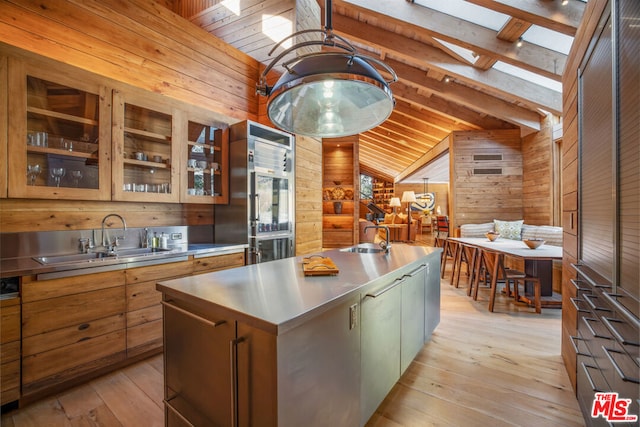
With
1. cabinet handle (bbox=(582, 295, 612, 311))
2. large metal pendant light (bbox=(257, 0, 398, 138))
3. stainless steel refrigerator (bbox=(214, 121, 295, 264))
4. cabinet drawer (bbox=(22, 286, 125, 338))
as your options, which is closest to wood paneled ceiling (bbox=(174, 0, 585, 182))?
stainless steel refrigerator (bbox=(214, 121, 295, 264))

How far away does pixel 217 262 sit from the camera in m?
2.91

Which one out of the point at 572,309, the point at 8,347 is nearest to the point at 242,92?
the point at 8,347

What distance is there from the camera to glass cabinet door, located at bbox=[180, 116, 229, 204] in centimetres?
305

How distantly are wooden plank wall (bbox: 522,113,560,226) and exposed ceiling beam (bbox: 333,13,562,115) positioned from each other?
4.06ft

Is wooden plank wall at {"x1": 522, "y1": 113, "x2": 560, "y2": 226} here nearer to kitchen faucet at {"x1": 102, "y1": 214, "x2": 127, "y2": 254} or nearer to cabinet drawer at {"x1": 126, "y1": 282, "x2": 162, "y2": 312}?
cabinet drawer at {"x1": 126, "y1": 282, "x2": 162, "y2": 312}

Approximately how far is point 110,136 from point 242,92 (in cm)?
199

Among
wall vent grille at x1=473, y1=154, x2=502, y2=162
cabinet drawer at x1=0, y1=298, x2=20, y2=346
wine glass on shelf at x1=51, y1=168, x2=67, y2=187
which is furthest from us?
wall vent grille at x1=473, y1=154, x2=502, y2=162

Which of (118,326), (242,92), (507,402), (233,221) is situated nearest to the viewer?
(507,402)

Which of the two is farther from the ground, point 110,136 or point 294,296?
point 110,136

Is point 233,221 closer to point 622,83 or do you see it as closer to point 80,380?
point 80,380

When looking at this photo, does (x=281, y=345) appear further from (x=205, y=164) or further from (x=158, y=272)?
(x=205, y=164)

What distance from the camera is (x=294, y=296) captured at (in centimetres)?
123

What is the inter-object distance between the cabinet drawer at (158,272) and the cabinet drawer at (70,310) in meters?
0.11

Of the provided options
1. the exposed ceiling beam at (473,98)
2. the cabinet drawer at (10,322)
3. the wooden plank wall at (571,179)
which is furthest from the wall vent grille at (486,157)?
the cabinet drawer at (10,322)
